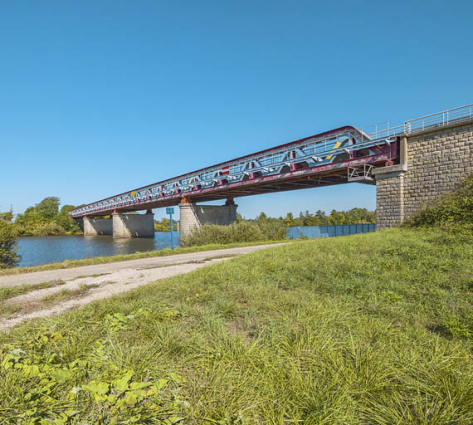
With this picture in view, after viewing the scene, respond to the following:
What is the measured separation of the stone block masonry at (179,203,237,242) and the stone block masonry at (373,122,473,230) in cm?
2476

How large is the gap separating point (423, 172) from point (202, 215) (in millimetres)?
28918

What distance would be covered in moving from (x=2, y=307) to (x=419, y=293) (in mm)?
8233

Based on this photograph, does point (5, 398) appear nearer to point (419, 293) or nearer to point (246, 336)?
point (246, 336)

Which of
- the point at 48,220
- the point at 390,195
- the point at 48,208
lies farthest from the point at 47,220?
the point at 390,195

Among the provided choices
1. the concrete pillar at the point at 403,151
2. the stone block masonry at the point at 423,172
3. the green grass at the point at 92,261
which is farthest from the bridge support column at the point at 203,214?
the concrete pillar at the point at 403,151

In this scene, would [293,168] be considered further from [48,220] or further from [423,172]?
[48,220]

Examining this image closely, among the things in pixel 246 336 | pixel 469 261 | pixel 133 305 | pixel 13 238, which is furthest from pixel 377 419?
pixel 13 238

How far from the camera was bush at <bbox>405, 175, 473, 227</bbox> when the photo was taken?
469 inches

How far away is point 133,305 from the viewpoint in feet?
14.0

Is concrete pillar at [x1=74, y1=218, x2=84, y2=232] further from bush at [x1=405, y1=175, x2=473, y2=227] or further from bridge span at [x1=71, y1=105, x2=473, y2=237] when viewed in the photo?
bush at [x1=405, y1=175, x2=473, y2=227]

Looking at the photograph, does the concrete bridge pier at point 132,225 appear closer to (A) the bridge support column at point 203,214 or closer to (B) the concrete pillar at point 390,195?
(A) the bridge support column at point 203,214

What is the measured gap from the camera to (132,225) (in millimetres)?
63219

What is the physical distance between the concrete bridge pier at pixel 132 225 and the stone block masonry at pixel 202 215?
97.4 ft

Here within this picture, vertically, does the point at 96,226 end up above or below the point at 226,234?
below
